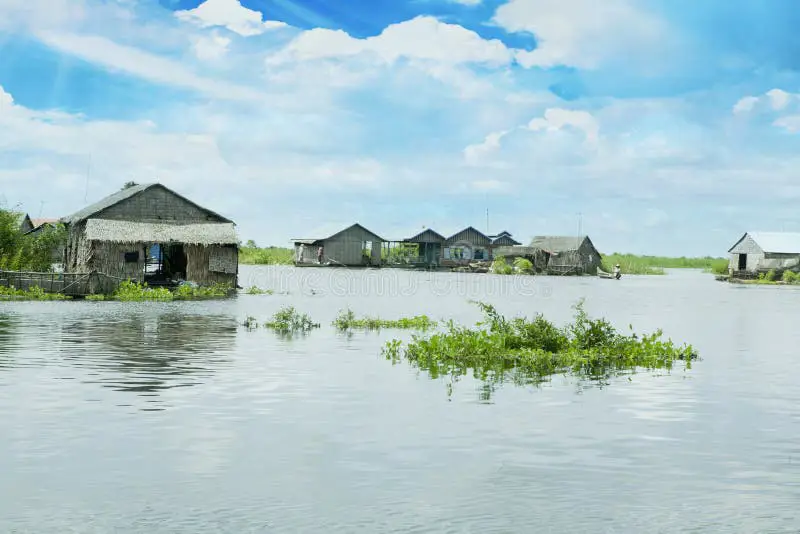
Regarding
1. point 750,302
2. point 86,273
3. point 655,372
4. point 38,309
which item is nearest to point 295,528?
point 655,372

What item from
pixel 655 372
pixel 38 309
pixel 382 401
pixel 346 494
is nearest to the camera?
pixel 346 494

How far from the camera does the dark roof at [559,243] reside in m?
91.1

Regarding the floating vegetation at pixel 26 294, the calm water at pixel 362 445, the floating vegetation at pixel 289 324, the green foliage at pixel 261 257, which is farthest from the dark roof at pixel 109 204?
the green foliage at pixel 261 257

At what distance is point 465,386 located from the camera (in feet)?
55.5

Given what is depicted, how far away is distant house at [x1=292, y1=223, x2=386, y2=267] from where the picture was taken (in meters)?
88.6

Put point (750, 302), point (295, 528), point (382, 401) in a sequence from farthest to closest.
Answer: point (750, 302)
point (382, 401)
point (295, 528)

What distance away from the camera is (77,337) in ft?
79.5

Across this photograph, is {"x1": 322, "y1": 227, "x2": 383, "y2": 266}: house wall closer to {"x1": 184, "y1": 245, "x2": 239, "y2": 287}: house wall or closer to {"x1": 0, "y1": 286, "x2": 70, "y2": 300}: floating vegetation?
{"x1": 184, "y1": 245, "x2": 239, "y2": 287}: house wall

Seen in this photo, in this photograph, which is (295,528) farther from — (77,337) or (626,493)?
(77,337)

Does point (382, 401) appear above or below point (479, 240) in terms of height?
below

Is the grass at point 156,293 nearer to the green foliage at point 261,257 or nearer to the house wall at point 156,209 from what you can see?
the house wall at point 156,209

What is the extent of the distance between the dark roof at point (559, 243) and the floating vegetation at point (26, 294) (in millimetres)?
60862

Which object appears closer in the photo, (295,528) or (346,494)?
(295,528)

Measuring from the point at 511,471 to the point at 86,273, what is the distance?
106ft
